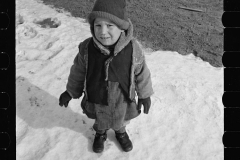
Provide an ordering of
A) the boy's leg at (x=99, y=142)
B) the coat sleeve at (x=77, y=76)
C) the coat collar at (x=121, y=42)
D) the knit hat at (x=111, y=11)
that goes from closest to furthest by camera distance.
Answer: the knit hat at (x=111, y=11) → the coat collar at (x=121, y=42) → the coat sleeve at (x=77, y=76) → the boy's leg at (x=99, y=142)

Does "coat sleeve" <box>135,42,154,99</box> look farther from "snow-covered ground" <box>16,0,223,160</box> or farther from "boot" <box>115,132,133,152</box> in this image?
"snow-covered ground" <box>16,0,223,160</box>

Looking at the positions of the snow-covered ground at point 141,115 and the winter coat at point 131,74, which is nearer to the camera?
the winter coat at point 131,74

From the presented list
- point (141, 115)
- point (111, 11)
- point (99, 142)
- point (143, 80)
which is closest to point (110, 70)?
point (143, 80)

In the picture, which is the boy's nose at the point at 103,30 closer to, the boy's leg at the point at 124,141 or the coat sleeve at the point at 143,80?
the coat sleeve at the point at 143,80

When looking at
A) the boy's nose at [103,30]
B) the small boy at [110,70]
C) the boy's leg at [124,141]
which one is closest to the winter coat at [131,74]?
the small boy at [110,70]

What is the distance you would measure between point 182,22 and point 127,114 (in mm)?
3608

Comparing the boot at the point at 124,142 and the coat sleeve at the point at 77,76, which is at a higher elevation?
the coat sleeve at the point at 77,76

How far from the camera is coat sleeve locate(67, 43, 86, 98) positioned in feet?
6.37

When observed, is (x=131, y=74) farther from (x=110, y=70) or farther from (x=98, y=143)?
(x=98, y=143)

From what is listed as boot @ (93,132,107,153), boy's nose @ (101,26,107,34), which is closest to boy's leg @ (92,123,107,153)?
boot @ (93,132,107,153)

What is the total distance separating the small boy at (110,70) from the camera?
1.62m

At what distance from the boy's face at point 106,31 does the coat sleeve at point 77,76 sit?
0.92ft
